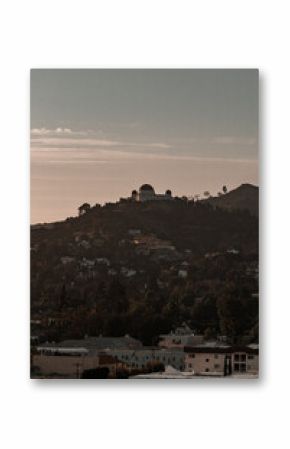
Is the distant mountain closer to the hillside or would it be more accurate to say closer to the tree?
the hillside

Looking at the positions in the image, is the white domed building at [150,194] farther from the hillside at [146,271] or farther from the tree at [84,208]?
the tree at [84,208]

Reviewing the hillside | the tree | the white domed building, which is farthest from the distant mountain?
the tree

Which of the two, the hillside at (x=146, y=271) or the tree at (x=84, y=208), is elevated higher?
the tree at (x=84, y=208)

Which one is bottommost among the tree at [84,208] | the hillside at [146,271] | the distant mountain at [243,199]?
the hillside at [146,271]

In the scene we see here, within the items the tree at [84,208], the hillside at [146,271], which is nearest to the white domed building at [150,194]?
the hillside at [146,271]
